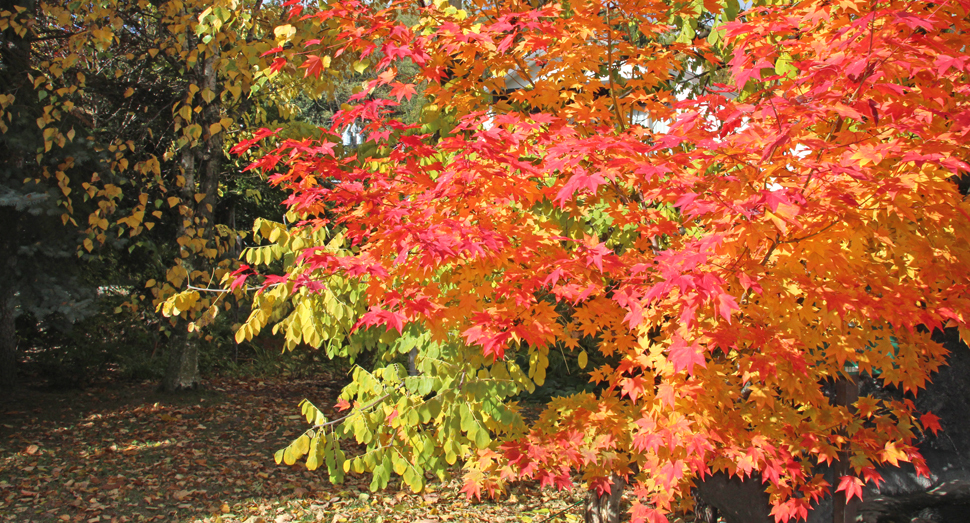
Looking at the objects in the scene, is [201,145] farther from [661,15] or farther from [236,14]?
[661,15]

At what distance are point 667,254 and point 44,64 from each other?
18.5 feet

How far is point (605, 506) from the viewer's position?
3623 millimetres

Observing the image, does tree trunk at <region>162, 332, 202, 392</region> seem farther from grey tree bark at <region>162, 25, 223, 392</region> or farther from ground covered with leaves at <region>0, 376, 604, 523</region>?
ground covered with leaves at <region>0, 376, 604, 523</region>

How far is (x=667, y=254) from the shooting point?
2129 millimetres

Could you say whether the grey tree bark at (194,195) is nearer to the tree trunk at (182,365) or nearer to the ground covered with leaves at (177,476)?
the tree trunk at (182,365)

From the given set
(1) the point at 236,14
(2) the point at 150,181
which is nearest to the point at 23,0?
(2) the point at 150,181

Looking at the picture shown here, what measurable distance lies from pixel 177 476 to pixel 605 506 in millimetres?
3532

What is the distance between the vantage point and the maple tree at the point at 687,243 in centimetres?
194

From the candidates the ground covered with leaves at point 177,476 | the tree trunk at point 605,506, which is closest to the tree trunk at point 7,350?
the ground covered with leaves at point 177,476

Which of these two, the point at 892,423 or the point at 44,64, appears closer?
the point at 892,423

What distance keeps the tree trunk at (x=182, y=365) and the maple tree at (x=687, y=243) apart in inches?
150

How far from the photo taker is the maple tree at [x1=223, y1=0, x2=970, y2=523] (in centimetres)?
194

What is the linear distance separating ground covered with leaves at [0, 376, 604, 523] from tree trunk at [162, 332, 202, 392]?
23 centimetres

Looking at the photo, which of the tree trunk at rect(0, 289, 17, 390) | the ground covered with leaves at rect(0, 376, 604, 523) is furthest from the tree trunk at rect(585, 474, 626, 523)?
the tree trunk at rect(0, 289, 17, 390)
